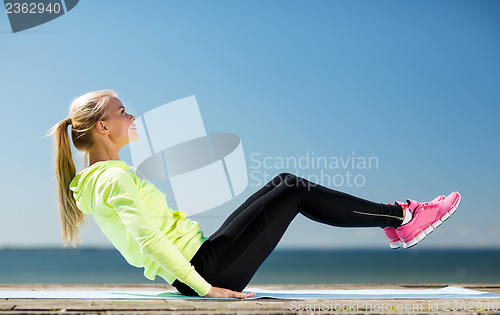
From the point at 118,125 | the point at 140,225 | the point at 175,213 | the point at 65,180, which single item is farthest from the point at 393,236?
the point at 65,180

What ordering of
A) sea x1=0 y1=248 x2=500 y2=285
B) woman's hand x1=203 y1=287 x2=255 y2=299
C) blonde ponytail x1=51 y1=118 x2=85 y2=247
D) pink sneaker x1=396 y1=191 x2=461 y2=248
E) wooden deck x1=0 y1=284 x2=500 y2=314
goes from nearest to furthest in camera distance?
1. wooden deck x1=0 y1=284 x2=500 y2=314
2. woman's hand x1=203 y1=287 x2=255 y2=299
3. blonde ponytail x1=51 y1=118 x2=85 y2=247
4. pink sneaker x1=396 y1=191 x2=461 y2=248
5. sea x1=0 y1=248 x2=500 y2=285

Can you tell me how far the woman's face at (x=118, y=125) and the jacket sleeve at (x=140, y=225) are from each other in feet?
0.98

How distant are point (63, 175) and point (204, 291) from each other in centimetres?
85

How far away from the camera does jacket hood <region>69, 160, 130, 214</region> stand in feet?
Answer: 7.07

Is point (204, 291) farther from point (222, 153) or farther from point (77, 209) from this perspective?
point (222, 153)

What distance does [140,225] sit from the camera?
1.99 meters

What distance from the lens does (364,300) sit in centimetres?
212

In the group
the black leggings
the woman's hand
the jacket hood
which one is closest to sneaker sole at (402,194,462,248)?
the black leggings


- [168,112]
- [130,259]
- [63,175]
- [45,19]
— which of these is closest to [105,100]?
[63,175]

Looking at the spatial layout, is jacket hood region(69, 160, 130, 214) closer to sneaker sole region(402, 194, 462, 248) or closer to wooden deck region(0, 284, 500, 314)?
wooden deck region(0, 284, 500, 314)

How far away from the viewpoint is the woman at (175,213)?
6.79ft

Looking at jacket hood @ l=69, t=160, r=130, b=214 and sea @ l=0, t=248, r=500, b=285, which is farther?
sea @ l=0, t=248, r=500, b=285

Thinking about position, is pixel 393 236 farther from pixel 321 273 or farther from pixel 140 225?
pixel 321 273

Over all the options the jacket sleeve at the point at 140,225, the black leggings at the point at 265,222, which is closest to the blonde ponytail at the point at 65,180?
the jacket sleeve at the point at 140,225
